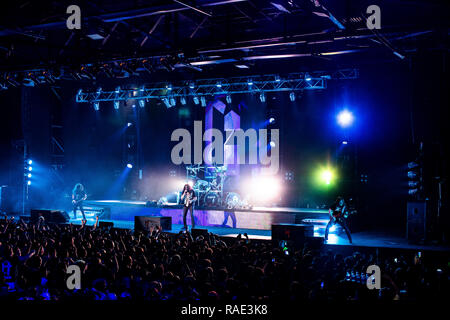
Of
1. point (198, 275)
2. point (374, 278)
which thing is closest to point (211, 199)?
point (198, 275)

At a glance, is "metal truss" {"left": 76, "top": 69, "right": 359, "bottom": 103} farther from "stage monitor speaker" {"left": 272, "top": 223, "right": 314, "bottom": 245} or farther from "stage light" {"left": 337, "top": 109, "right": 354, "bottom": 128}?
"stage monitor speaker" {"left": 272, "top": 223, "right": 314, "bottom": 245}

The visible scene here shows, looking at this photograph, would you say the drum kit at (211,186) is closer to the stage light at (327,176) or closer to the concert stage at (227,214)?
the concert stage at (227,214)

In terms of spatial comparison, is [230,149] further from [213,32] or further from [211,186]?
[213,32]

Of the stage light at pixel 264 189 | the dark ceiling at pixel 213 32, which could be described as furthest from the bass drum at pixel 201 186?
the dark ceiling at pixel 213 32

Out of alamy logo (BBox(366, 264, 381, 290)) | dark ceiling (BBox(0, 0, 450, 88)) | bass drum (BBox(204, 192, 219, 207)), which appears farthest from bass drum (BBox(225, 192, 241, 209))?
alamy logo (BBox(366, 264, 381, 290))

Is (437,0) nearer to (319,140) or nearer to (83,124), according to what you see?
(319,140)

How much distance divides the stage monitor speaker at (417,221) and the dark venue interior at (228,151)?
0.13 ft

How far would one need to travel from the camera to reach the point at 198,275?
609cm

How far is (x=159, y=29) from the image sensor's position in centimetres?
1533

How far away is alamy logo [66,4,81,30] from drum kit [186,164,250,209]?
11.2m

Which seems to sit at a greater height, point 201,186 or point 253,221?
point 201,186

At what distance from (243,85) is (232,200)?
17.5ft

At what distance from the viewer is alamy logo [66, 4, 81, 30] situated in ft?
33.9
